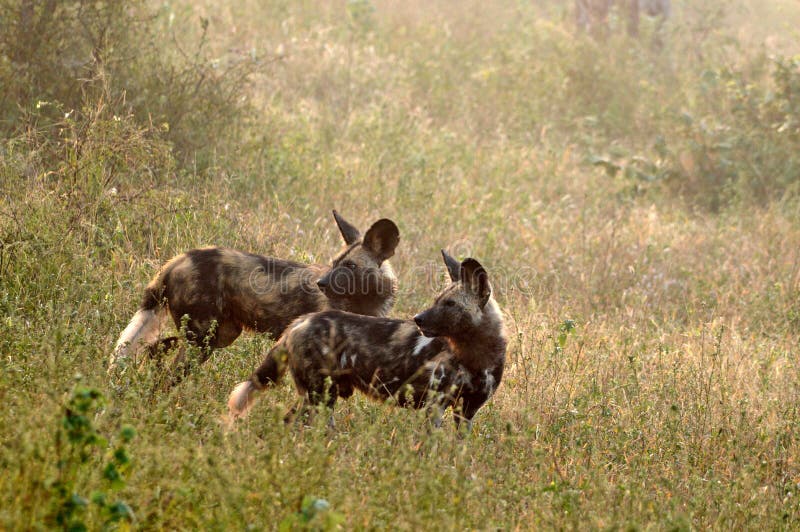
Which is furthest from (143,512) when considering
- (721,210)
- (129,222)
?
(721,210)

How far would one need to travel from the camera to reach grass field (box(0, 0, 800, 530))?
3846 mm

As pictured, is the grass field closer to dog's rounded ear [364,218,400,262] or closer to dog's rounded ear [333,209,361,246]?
dog's rounded ear [333,209,361,246]

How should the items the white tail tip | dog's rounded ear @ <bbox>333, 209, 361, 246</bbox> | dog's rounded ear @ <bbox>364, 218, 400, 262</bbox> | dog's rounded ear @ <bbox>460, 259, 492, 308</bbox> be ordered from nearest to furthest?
the white tail tip, dog's rounded ear @ <bbox>460, 259, 492, 308</bbox>, dog's rounded ear @ <bbox>364, 218, 400, 262</bbox>, dog's rounded ear @ <bbox>333, 209, 361, 246</bbox>

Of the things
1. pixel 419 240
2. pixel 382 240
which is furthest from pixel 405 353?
pixel 419 240

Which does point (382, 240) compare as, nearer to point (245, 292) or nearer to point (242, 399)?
point (245, 292)

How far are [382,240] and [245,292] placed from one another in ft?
3.31

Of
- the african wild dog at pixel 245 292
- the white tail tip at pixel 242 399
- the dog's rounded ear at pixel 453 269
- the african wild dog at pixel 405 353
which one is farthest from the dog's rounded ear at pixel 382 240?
the white tail tip at pixel 242 399

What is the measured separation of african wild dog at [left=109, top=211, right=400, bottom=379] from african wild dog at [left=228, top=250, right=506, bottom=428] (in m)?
0.69

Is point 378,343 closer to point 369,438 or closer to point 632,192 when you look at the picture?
point 369,438

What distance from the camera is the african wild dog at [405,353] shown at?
16.7 ft

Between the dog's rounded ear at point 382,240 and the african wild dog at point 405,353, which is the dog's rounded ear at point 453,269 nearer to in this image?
the african wild dog at point 405,353

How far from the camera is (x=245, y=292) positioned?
588 cm

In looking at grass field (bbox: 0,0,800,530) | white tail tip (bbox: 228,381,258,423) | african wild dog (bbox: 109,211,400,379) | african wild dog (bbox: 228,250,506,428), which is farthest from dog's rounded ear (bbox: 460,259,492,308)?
white tail tip (bbox: 228,381,258,423)

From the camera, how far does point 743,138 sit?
37.6ft
